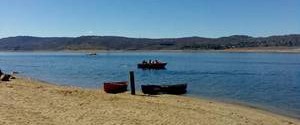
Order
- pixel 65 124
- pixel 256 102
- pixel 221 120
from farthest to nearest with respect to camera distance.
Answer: pixel 256 102 → pixel 221 120 → pixel 65 124

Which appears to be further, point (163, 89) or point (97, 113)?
point (163, 89)

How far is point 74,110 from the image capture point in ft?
65.7

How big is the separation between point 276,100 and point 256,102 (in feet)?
5.56

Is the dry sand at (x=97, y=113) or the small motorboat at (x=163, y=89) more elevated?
the dry sand at (x=97, y=113)

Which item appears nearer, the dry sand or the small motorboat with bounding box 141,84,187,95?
the dry sand

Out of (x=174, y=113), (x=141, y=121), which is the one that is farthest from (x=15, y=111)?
(x=174, y=113)

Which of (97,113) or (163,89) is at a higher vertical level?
(97,113)

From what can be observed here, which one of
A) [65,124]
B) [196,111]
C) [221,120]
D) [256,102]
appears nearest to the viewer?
[65,124]

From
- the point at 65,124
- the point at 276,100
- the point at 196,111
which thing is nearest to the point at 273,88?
the point at 276,100

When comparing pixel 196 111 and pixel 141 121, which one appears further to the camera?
pixel 196 111

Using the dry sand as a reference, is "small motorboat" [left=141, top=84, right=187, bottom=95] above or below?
below

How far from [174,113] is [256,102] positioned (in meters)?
12.6

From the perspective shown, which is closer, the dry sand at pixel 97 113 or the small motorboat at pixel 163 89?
the dry sand at pixel 97 113

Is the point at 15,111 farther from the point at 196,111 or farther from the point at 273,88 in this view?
the point at 273,88
